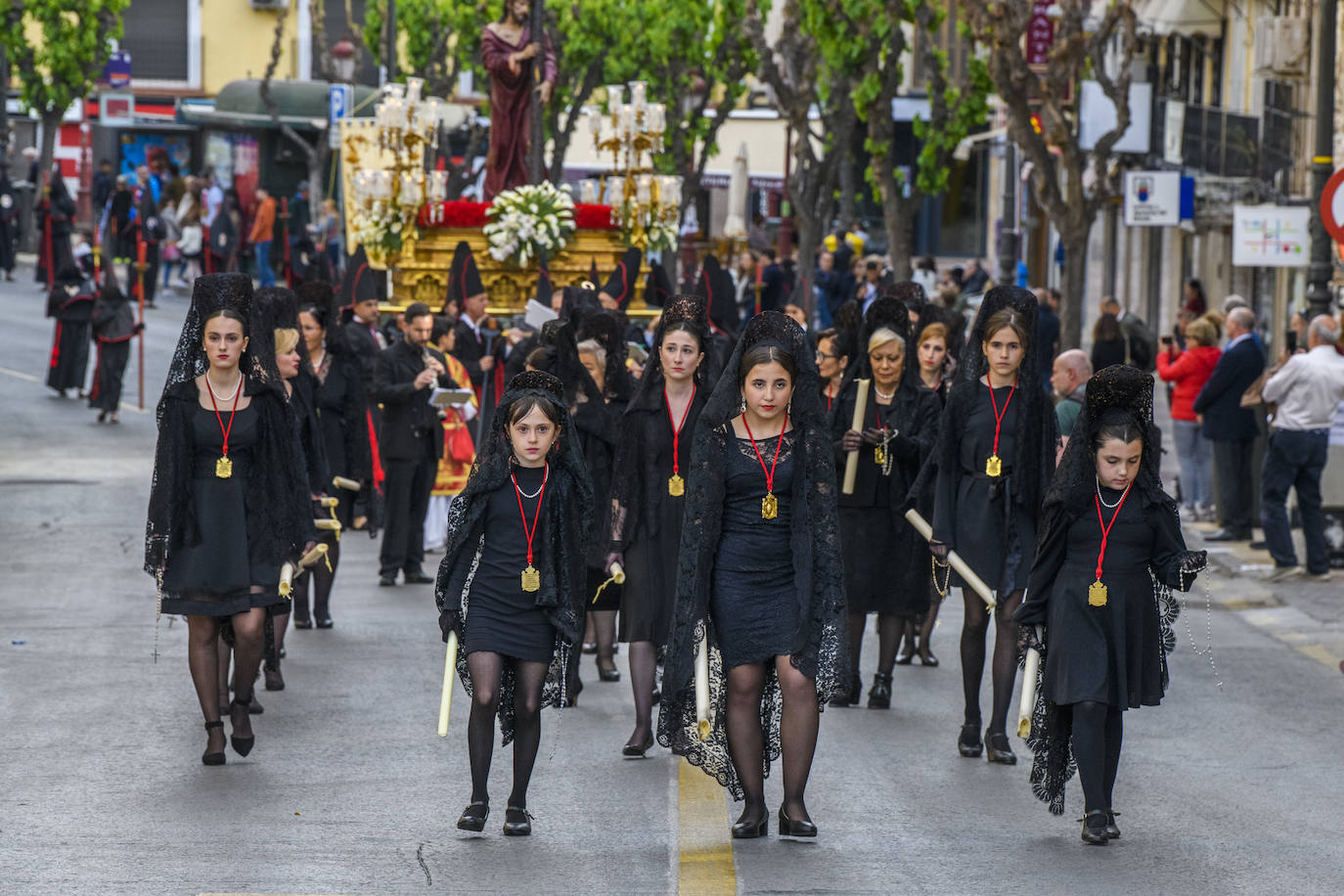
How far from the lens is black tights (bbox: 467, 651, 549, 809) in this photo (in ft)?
25.6

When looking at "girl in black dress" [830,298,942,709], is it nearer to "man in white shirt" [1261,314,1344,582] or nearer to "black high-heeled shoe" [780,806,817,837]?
"black high-heeled shoe" [780,806,817,837]

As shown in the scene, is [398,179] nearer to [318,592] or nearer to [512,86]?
[512,86]

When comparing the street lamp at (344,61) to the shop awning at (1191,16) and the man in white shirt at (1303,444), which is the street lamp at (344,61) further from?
the man in white shirt at (1303,444)

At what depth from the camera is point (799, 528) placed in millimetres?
7652

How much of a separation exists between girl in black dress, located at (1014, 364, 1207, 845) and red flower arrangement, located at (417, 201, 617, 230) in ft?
45.4

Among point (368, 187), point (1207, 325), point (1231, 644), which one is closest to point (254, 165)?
point (368, 187)

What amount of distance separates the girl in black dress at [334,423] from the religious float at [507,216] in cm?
830

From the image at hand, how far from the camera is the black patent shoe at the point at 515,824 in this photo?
7.88 m

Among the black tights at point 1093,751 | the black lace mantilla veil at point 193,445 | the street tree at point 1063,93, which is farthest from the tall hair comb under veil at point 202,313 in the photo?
the street tree at point 1063,93

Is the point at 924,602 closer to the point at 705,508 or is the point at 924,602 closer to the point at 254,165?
the point at 705,508

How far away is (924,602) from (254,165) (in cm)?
3995

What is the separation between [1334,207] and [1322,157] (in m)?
3.15

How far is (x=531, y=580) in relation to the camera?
789 cm

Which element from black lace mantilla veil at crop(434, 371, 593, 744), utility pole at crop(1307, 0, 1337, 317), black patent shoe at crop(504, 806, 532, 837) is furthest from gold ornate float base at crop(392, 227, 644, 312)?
black patent shoe at crop(504, 806, 532, 837)
